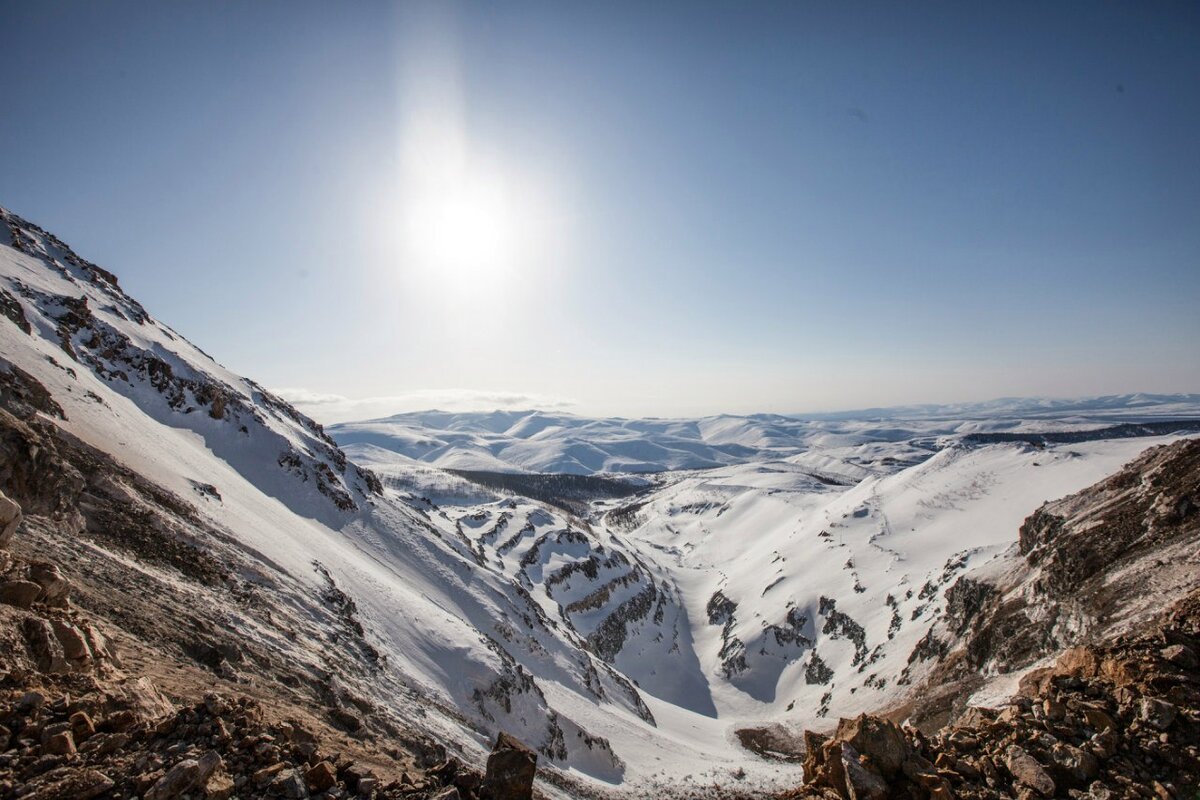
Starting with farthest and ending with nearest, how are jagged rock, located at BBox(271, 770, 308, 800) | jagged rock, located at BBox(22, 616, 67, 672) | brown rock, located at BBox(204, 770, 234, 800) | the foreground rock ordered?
jagged rock, located at BBox(22, 616, 67, 672)
the foreground rock
jagged rock, located at BBox(271, 770, 308, 800)
brown rock, located at BBox(204, 770, 234, 800)

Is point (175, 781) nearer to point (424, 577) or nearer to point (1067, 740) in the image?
point (1067, 740)

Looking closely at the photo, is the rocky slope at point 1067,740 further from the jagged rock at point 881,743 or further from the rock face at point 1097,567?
the rock face at point 1097,567

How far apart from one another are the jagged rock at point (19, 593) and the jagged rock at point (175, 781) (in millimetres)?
5844

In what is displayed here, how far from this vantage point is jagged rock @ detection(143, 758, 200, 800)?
21.9 ft

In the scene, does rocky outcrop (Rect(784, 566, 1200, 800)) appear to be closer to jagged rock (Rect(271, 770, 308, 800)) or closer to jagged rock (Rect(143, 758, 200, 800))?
jagged rock (Rect(271, 770, 308, 800))

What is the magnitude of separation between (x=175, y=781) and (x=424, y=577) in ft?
140

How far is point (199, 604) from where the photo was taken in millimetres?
18828

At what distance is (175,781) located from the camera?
6855mm

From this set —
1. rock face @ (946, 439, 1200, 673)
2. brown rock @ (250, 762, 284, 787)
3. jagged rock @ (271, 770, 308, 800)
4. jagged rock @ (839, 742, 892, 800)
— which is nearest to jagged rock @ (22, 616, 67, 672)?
brown rock @ (250, 762, 284, 787)

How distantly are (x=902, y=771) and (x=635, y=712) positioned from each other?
147 feet

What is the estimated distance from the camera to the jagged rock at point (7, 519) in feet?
36.4

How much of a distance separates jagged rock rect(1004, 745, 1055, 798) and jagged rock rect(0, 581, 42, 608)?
1871 cm

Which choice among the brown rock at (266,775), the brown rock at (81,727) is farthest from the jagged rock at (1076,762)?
the brown rock at (81,727)

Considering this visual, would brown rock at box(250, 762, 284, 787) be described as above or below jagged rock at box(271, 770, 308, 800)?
above
